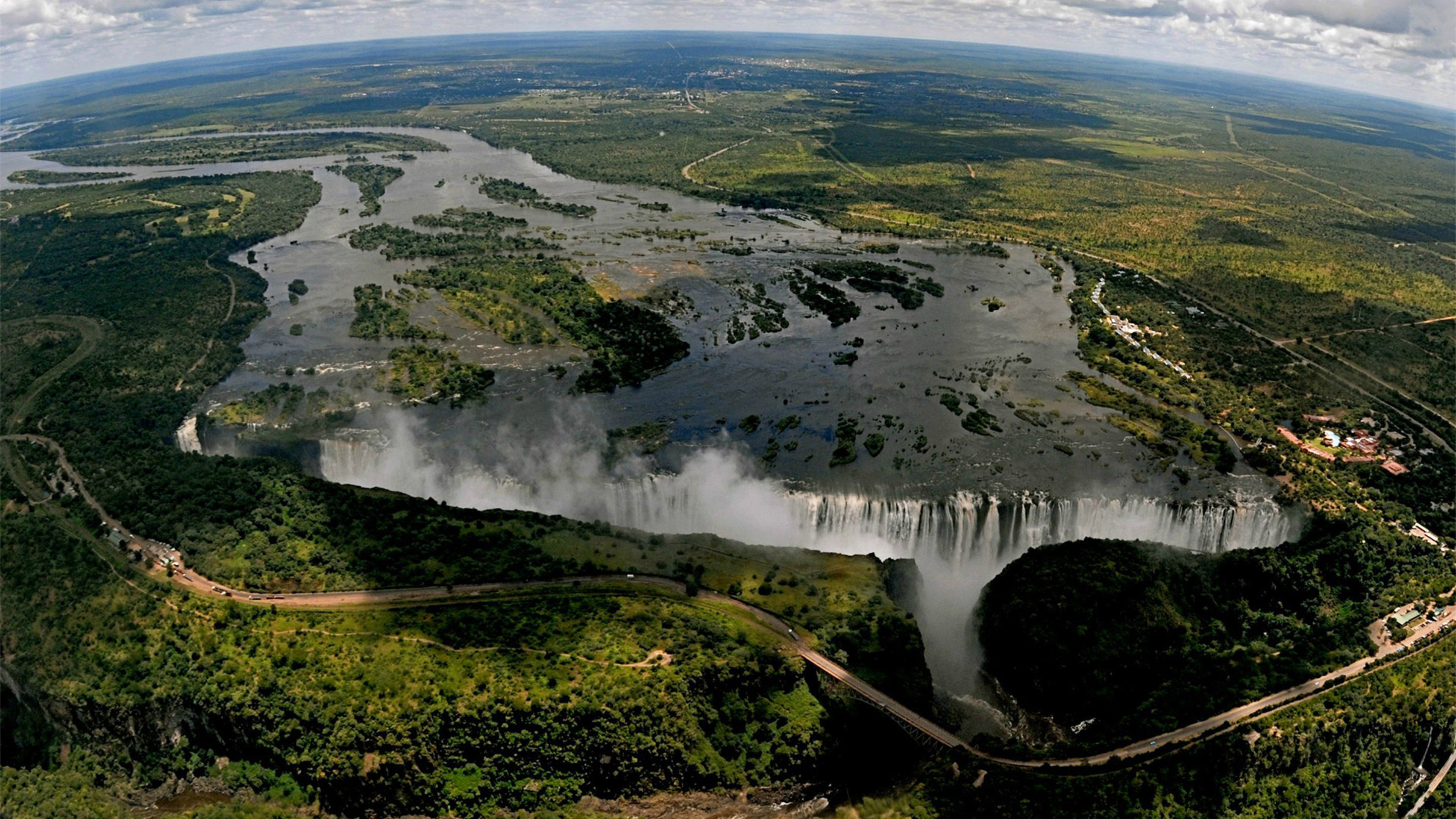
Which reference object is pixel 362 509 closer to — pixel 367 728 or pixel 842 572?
pixel 367 728

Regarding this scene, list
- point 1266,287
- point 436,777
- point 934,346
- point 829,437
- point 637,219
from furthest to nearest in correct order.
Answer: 1. point 637,219
2. point 1266,287
3. point 934,346
4. point 829,437
5. point 436,777

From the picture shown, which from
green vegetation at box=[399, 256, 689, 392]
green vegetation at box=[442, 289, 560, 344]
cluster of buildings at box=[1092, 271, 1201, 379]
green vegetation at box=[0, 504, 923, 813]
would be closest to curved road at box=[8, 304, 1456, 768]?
green vegetation at box=[0, 504, 923, 813]

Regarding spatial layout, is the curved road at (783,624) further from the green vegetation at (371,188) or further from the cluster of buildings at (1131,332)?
the green vegetation at (371,188)

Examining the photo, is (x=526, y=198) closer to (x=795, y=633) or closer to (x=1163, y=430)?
(x=1163, y=430)

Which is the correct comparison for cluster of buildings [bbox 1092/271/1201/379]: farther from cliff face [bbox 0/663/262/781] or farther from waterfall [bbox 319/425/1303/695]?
cliff face [bbox 0/663/262/781]

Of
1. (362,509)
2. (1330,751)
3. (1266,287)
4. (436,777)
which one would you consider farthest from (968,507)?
(1266,287)

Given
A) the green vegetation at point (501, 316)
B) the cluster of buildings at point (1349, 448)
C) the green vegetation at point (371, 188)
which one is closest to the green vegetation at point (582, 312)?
the green vegetation at point (501, 316)

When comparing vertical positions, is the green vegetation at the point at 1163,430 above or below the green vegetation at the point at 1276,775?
above
